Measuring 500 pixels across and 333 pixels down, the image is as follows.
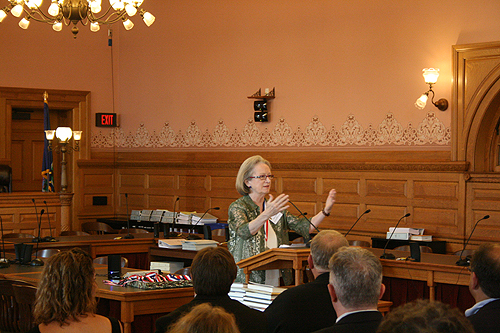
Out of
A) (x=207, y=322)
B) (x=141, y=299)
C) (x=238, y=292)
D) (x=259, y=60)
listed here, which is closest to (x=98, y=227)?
(x=259, y=60)

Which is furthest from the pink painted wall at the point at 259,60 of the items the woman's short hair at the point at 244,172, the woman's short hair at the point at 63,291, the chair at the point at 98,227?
the woman's short hair at the point at 63,291

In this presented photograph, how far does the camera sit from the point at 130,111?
11.8 metres

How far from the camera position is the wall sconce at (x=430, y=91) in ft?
25.4

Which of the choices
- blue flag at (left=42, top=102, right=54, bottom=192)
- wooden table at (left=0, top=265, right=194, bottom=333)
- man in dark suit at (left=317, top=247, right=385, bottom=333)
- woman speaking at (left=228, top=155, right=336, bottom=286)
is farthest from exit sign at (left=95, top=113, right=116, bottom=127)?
man in dark suit at (left=317, top=247, right=385, bottom=333)

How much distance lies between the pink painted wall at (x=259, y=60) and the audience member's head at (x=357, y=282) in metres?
5.92

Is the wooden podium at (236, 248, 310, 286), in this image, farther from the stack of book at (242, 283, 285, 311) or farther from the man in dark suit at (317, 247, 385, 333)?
the man in dark suit at (317, 247, 385, 333)

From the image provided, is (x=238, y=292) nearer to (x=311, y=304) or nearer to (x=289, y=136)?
(x=311, y=304)

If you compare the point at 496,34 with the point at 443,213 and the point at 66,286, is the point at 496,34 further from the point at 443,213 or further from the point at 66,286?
the point at 66,286

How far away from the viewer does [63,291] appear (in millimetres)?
2938

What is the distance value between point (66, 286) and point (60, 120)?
30.8 ft

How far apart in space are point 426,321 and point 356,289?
39.2 inches

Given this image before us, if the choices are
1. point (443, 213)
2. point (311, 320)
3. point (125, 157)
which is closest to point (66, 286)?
point (311, 320)

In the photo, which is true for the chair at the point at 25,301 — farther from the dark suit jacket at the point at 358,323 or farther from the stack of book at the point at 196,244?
the dark suit jacket at the point at 358,323

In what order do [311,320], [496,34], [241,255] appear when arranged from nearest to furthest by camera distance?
[311,320] < [241,255] < [496,34]
